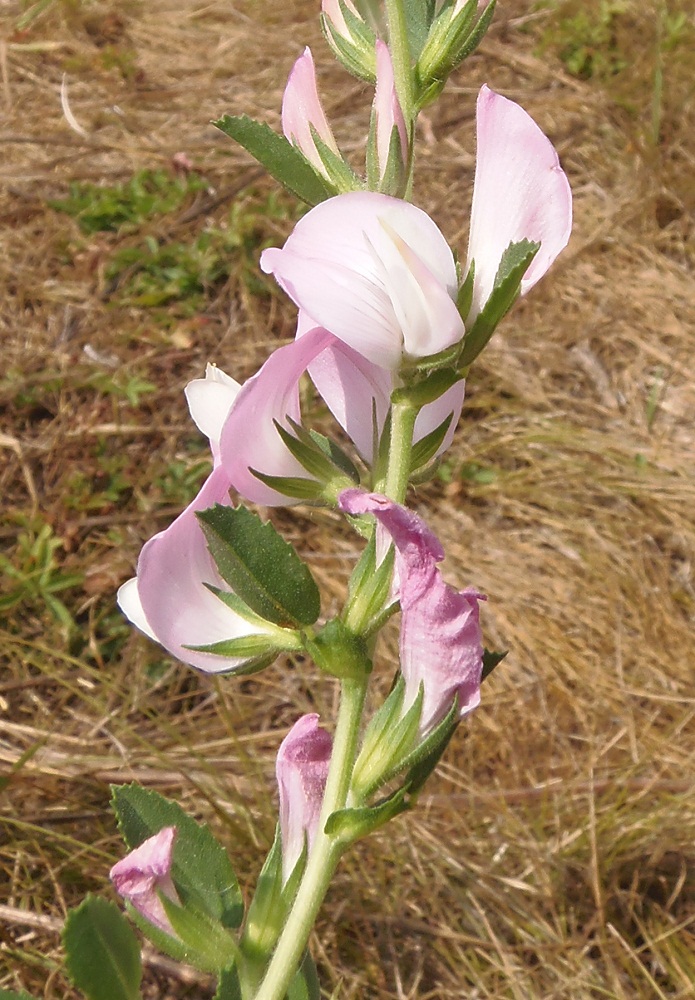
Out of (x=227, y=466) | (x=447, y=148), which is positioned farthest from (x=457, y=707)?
(x=447, y=148)

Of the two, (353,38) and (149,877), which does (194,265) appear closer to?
(353,38)

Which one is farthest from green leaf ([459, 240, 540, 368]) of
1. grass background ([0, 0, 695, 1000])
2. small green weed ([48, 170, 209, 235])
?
small green weed ([48, 170, 209, 235])

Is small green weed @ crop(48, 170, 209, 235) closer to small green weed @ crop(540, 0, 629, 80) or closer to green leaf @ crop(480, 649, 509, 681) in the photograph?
small green weed @ crop(540, 0, 629, 80)

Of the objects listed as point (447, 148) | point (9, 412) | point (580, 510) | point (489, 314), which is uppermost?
point (489, 314)

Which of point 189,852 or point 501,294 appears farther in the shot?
point 189,852

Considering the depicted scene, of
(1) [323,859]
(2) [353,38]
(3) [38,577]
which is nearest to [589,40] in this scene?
(3) [38,577]

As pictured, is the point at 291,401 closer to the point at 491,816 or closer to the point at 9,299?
the point at 491,816
